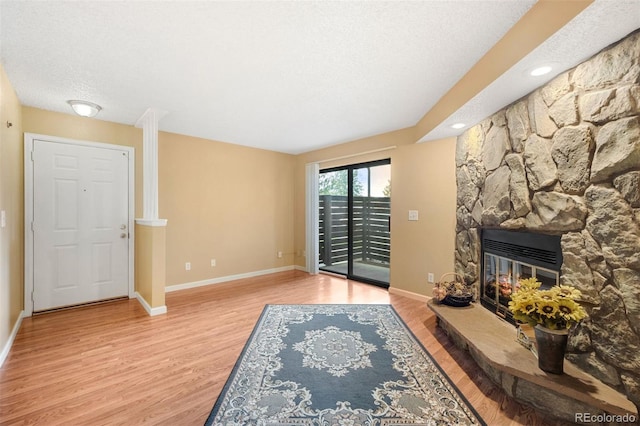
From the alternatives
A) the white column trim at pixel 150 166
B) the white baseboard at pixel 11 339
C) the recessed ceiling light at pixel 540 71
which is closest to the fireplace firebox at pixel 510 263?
the recessed ceiling light at pixel 540 71

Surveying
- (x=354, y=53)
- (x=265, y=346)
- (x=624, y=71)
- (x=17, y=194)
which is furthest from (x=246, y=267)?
(x=624, y=71)

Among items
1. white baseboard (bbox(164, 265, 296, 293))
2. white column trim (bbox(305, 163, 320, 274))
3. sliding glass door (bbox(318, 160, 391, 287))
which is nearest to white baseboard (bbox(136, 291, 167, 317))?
white baseboard (bbox(164, 265, 296, 293))

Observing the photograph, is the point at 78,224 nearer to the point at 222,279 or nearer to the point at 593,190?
the point at 222,279

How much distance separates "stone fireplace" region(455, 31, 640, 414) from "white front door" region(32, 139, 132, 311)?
485cm

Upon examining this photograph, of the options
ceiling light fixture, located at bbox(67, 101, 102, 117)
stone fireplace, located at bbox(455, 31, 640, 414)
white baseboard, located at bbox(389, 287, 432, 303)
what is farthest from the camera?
white baseboard, located at bbox(389, 287, 432, 303)

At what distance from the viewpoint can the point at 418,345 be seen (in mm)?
2514

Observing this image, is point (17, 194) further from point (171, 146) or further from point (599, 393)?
point (599, 393)

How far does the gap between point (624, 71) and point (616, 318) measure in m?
1.45

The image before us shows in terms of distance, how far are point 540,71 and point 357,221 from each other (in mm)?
3462

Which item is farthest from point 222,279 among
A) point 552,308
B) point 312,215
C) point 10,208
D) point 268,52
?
point 552,308

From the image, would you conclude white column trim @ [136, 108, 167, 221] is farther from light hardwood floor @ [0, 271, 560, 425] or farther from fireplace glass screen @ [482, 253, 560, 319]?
fireplace glass screen @ [482, 253, 560, 319]

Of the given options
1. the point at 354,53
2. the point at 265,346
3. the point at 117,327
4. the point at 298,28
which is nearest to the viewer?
the point at 298,28

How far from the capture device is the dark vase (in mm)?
1670

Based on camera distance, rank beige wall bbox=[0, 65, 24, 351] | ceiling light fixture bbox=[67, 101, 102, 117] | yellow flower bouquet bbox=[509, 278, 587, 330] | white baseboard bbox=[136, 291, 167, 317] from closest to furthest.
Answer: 1. yellow flower bouquet bbox=[509, 278, 587, 330]
2. beige wall bbox=[0, 65, 24, 351]
3. ceiling light fixture bbox=[67, 101, 102, 117]
4. white baseboard bbox=[136, 291, 167, 317]
